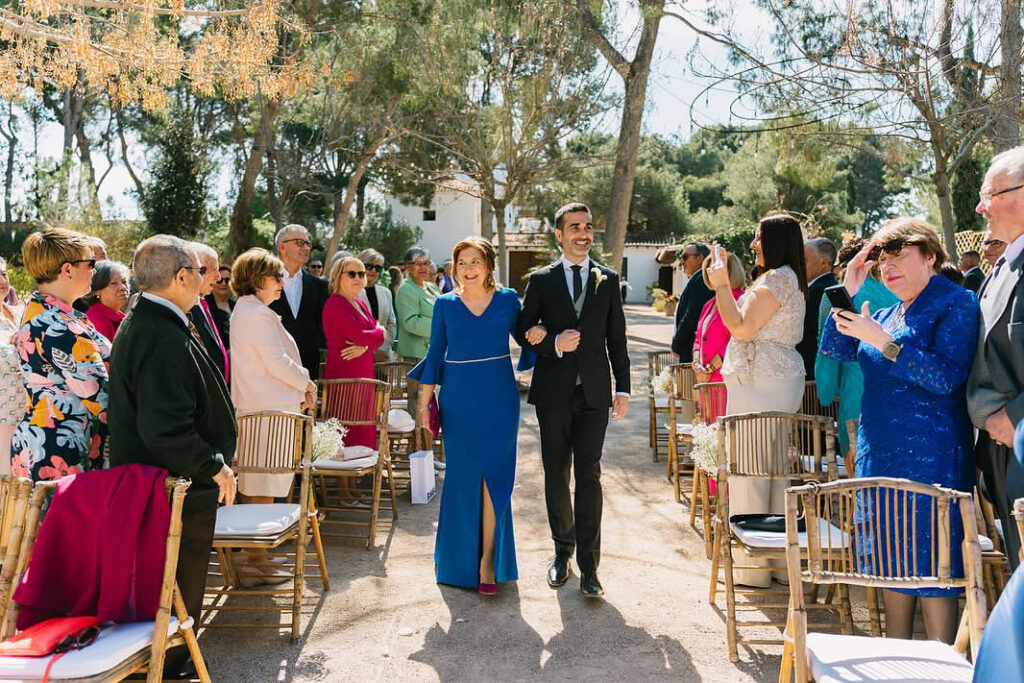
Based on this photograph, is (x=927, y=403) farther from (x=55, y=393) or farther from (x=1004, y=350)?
(x=55, y=393)

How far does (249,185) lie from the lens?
19.4 meters

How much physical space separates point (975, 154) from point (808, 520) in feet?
40.4

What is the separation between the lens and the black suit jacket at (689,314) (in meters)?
7.20

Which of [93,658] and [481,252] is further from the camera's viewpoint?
[481,252]

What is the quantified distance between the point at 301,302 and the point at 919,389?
4710mm

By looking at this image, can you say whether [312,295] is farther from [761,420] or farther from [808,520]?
[808,520]

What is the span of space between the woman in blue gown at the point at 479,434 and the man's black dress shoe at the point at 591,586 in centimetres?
39

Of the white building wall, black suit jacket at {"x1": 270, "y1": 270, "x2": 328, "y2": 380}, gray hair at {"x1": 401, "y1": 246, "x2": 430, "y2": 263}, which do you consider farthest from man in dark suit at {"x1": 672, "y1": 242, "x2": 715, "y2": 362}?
the white building wall

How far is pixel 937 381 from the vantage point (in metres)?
3.07

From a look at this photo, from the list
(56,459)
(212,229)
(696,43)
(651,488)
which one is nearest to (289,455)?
(56,459)

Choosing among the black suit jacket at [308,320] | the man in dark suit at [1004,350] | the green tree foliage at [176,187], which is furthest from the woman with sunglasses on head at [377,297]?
the green tree foliage at [176,187]

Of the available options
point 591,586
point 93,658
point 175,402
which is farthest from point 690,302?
point 93,658

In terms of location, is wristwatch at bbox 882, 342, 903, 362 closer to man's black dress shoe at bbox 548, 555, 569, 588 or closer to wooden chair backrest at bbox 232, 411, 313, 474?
man's black dress shoe at bbox 548, 555, 569, 588

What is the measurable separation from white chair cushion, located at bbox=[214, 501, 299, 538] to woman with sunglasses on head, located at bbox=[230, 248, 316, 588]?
689 millimetres
